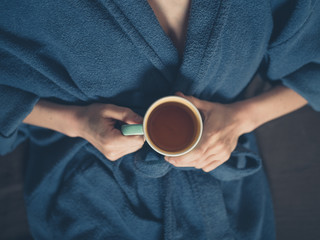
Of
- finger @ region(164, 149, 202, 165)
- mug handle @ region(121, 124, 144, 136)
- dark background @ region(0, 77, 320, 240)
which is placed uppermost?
mug handle @ region(121, 124, 144, 136)

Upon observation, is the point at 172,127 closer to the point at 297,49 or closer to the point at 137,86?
the point at 137,86

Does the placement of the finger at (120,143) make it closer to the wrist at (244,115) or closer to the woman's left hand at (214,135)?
the woman's left hand at (214,135)

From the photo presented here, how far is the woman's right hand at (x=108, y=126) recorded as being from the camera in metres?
0.56

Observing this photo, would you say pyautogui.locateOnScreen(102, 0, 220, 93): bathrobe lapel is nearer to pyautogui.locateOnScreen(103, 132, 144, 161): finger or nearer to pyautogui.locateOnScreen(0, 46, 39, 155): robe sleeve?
pyautogui.locateOnScreen(103, 132, 144, 161): finger

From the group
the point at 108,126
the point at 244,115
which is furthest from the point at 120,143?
the point at 244,115

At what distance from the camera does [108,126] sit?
0.58 metres

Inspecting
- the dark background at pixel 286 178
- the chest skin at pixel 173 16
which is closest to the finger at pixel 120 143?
the chest skin at pixel 173 16

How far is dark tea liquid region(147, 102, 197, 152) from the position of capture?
0.53m

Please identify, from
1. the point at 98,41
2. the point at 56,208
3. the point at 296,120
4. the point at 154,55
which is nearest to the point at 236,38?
the point at 154,55

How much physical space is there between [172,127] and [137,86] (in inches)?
6.3

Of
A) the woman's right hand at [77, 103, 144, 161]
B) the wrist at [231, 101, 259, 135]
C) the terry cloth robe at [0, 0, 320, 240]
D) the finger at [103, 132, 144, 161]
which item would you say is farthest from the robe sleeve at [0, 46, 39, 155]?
the wrist at [231, 101, 259, 135]

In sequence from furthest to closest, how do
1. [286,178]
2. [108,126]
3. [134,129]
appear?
[286,178], [108,126], [134,129]

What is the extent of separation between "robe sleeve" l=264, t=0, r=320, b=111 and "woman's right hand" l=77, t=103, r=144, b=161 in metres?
0.44

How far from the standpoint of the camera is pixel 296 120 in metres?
0.97
